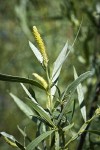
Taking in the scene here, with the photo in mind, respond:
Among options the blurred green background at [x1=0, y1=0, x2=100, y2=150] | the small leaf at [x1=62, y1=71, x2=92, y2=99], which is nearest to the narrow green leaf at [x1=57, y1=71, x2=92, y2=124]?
the small leaf at [x1=62, y1=71, x2=92, y2=99]

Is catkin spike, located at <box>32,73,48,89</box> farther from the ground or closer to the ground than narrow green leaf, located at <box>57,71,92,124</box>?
farther from the ground

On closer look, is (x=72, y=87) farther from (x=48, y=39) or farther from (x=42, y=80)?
(x=48, y=39)

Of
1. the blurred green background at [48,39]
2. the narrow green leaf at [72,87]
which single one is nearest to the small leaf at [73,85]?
the narrow green leaf at [72,87]

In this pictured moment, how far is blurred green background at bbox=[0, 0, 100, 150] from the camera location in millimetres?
1076

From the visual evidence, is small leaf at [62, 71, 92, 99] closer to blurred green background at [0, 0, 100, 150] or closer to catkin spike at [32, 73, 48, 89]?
catkin spike at [32, 73, 48, 89]

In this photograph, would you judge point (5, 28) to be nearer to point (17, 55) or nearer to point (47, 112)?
point (17, 55)

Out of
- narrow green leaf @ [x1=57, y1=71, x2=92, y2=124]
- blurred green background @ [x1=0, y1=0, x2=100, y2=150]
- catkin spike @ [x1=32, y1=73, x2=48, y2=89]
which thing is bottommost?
narrow green leaf @ [x1=57, y1=71, x2=92, y2=124]

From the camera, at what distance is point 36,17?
1.48m

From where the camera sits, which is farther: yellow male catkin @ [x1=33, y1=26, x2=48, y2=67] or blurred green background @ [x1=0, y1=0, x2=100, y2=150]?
blurred green background @ [x1=0, y1=0, x2=100, y2=150]

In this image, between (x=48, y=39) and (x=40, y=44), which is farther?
(x=48, y=39)

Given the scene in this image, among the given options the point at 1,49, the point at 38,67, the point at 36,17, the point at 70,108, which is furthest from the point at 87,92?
the point at 1,49

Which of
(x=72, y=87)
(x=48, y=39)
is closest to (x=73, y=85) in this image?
(x=72, y=87)

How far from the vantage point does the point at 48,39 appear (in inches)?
64.2

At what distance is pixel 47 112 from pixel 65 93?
1.3 inches
